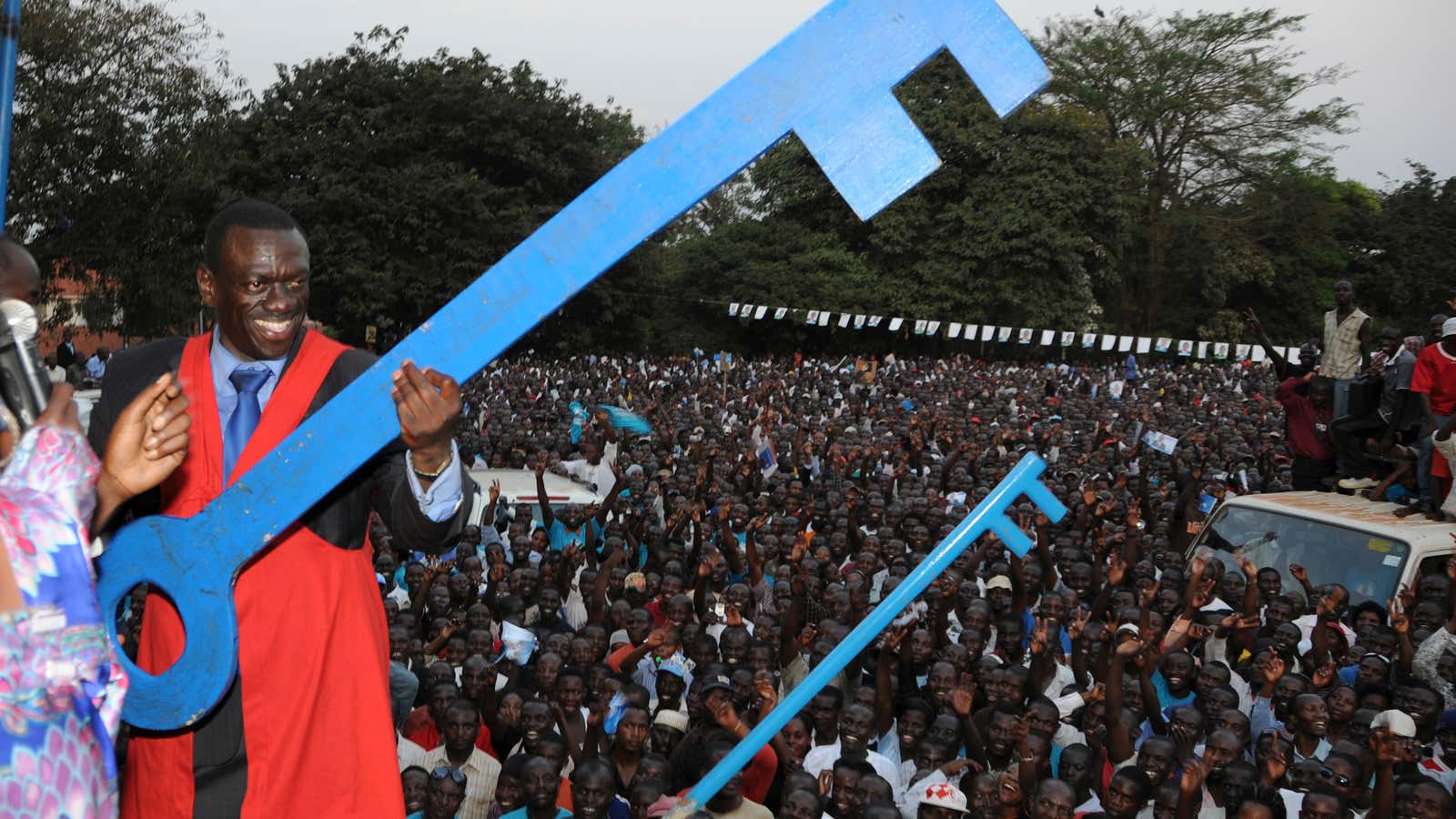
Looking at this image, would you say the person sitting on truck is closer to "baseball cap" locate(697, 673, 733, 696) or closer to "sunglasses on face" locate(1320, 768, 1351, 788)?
"sunglasses on face" locate(1320, 768, 1351, 788)

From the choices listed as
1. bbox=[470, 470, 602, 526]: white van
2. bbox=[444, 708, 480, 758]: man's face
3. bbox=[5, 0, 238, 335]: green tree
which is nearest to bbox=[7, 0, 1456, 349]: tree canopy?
bbox=[5, 0, 238, 335]: green tree

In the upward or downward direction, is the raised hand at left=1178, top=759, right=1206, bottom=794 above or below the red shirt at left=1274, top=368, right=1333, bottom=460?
above

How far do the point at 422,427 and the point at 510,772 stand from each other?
3073mm

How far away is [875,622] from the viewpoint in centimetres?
337

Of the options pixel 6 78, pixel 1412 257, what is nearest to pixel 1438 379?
pixel 6 78

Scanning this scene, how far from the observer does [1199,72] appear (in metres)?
36.1

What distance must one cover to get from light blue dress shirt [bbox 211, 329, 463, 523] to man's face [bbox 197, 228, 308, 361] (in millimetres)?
26

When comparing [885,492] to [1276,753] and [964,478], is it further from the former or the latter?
[1276,753]

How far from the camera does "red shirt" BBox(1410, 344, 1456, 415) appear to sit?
23.6ft

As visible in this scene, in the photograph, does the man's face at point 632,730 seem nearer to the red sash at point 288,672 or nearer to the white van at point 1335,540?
the red sash at point 288,672

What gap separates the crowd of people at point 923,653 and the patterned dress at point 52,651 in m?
2.88

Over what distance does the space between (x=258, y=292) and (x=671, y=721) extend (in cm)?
350

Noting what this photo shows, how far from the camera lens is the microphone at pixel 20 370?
158 centimetres

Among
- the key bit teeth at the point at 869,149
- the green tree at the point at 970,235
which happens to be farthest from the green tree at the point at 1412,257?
the key bit teeth at the point at 869,149
